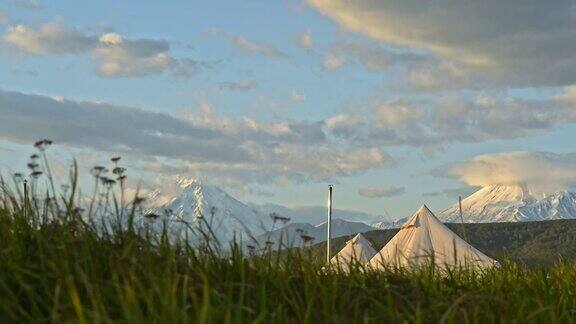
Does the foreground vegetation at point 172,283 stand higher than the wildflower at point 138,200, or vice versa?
the wildflower at point 138,200

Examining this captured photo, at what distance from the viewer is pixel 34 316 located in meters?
5.89

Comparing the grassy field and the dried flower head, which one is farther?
the dried flower head

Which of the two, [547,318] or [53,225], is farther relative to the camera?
[547,318]

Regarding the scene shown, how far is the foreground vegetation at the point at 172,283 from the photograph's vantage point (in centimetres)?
595

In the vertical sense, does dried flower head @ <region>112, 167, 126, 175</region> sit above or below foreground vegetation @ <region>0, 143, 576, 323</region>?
above

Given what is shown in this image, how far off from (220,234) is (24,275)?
203 centimetres

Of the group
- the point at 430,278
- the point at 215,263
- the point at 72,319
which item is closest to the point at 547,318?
the point at 430,278

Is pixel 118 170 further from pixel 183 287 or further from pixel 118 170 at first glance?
pixel 183 287

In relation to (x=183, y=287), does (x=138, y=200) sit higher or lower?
higher

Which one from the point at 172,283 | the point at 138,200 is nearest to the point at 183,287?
the point at 172,283

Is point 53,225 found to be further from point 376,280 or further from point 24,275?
point 376,280

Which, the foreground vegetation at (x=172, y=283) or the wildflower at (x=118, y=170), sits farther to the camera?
the wildflower at (x=118, y=170)

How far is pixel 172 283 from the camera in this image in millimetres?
6512

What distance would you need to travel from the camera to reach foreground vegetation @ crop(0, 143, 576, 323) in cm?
595
